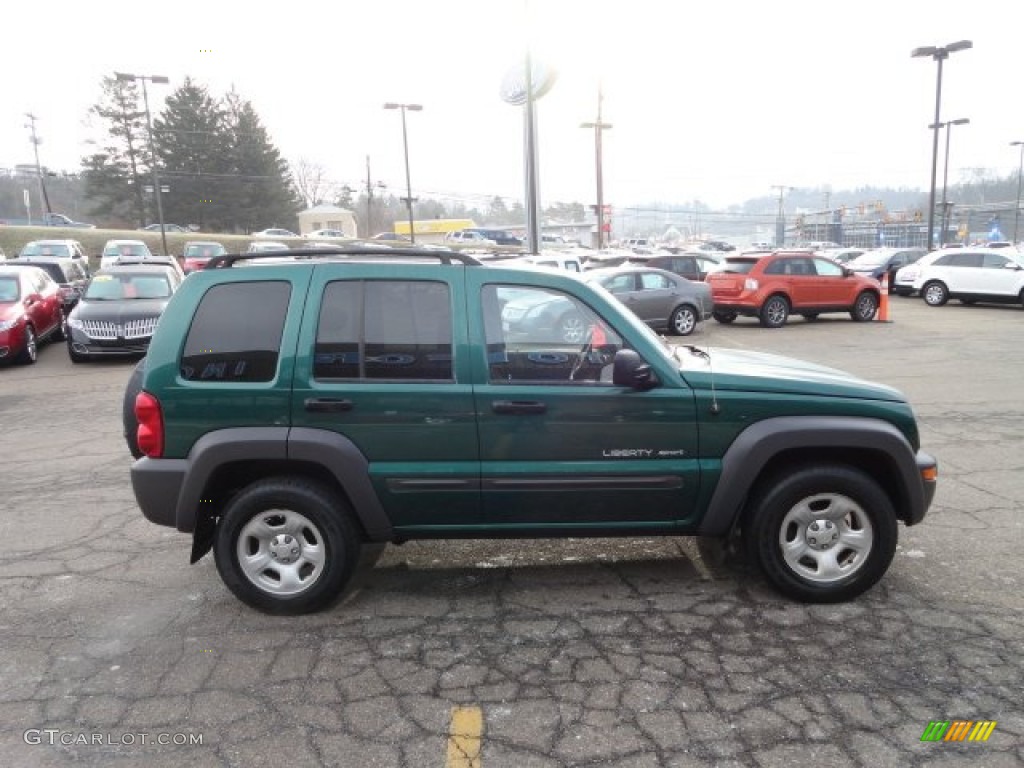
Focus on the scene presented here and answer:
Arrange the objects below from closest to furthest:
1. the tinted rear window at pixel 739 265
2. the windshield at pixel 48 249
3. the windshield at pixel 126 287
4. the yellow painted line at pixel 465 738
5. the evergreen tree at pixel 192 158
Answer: the yellow painted line at pixel 465 738 → the windshield at pixel 126 287 → the tinted rear window at pixel 739 265 → the windshield at pixel 48 249 → the evergreen tree at pixel 192 158

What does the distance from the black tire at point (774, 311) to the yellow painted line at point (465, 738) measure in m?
15.4

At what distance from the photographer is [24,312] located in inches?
491

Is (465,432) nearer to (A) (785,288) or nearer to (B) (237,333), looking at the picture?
(B) (237,333)

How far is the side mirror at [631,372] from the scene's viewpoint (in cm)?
351

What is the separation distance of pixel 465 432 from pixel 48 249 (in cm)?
2441

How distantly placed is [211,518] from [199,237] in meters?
47.7

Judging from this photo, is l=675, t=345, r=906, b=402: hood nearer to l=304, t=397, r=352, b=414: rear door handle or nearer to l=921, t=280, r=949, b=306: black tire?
l=304, t=397, r=352, b=414: rear door handle

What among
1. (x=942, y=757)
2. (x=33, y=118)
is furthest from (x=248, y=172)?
(x=942, y=757)

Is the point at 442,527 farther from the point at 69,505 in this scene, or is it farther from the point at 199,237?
the point at 199,237

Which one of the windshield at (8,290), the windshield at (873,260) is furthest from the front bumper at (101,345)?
the windshield at (873,260)

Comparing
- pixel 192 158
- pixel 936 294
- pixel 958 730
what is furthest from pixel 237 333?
pixel 192 158

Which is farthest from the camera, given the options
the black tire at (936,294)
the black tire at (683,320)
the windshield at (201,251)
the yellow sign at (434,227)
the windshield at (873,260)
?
the yellow sign at (434,227)

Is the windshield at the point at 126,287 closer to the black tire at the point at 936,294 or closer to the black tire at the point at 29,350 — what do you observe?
the black tire at the point at 29,350

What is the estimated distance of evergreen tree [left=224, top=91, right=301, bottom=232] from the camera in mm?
67250
